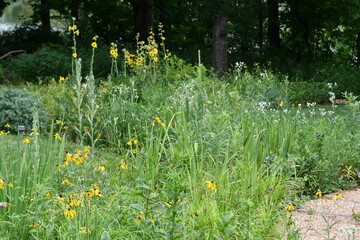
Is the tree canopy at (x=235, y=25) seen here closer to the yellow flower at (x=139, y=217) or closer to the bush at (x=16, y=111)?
the bush at (x=16, y=111)

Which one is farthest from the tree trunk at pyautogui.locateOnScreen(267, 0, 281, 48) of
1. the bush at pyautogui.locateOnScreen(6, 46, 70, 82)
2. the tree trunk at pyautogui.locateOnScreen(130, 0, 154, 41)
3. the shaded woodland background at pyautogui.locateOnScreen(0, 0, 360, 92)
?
the bush at pyautogui.locateOnScreen(6, 46, 70, 82)

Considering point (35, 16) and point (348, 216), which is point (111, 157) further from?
point (35, 16)

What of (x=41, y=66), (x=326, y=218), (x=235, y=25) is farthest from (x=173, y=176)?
(x=41, y=66)

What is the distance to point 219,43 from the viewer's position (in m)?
14.8

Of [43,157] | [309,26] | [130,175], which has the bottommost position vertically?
[130,175]

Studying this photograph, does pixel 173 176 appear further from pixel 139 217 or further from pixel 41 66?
pixel 41 66

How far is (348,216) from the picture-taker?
4.36 m

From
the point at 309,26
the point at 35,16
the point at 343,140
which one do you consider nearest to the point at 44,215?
the point at 343,140

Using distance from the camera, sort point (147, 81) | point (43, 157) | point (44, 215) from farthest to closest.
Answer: point (147, 81), point (43, 157), point (44, 215)

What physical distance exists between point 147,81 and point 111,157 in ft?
10.1

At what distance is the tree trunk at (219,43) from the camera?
14.4m

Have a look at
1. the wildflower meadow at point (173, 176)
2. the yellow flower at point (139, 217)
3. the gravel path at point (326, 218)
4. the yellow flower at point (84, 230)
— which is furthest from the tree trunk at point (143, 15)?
the yellow flower at point (84, 230)

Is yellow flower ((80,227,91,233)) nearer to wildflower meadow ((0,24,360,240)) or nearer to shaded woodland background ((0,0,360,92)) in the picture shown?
wildflower meadow ((0,24,360,240))

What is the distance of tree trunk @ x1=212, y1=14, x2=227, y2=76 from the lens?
1441cm
